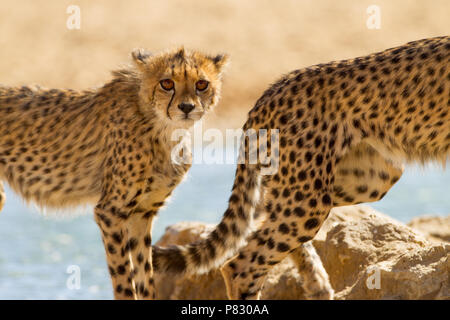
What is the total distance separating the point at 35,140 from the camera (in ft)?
15.1

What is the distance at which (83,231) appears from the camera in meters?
8.95

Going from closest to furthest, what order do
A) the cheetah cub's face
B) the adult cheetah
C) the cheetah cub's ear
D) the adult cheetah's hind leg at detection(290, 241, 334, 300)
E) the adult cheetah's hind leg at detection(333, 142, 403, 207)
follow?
1. the adult cheetah
2. the adult cheetah's hind leg at detection(333, 142, 403, 207)
3. the cheetah cub's face
4. the adult cheetah's hind leg at detection(290, 241, 334, 300)
5. the cheetah cub's ear

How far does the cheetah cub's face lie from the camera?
4184mm

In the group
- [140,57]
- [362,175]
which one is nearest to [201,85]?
[140,57]

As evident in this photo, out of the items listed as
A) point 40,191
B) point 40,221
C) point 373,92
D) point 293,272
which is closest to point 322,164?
point 373,92

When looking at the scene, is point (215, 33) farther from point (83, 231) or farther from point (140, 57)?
point (140, 57)

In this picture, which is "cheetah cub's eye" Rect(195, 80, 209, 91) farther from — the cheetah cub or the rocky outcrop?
the rocky outcrop

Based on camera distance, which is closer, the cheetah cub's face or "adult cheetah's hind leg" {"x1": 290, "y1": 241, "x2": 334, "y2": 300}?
the cheetah cub's face

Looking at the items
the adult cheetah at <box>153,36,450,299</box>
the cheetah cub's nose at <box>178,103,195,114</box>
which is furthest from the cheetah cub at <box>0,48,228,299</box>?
the adult cheetah at <box>153,36,450,299</box>

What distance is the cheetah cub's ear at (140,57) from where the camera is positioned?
4.44 metres

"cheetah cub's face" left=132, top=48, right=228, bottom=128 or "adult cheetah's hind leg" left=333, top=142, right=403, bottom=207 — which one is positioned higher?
"cheetah cub's face" left=132, top=48, right=228, bottom=128

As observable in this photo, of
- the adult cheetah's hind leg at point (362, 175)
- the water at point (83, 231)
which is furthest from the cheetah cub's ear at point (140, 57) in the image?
the adult cheetah's hind leg at point (362, 175)

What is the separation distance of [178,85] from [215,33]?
435 inches
